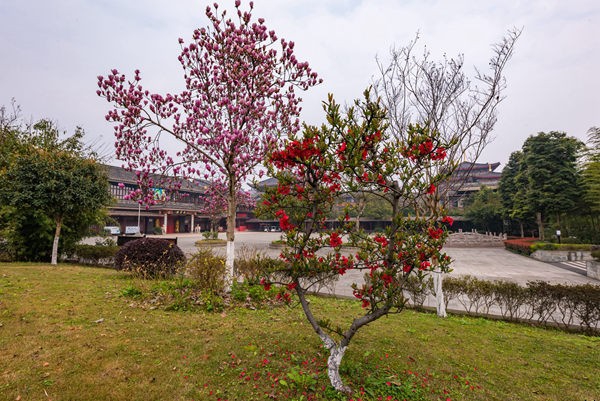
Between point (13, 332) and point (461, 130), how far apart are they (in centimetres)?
907

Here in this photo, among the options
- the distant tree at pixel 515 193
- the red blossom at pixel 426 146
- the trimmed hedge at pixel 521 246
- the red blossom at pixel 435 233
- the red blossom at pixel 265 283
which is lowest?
the trimmed hedge at pixel 521 246

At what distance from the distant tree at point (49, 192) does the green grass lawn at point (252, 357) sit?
620 cm

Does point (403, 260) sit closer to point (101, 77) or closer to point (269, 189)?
point (269, 189)

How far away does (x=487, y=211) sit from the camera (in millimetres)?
31156

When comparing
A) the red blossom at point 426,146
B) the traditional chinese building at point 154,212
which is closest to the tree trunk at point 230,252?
the red blossom at point 426,146

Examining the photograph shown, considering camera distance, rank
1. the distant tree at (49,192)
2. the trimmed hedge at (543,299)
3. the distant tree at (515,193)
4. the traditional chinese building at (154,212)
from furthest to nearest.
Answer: the traditional chinese building at (154,212) → the distant tree at (515,193) → the distant tree at (49,192) → the trimmed hedge at (543,299)

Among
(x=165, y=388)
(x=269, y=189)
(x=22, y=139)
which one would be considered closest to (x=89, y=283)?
(x=165, y=388)

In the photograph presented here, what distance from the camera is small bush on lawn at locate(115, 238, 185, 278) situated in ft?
27.0

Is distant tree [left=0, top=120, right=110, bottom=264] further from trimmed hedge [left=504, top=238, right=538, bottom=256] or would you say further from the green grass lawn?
trimmed hedge [left=504, top=238, right=538, bottom=256]

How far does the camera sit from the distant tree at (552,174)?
19.6m

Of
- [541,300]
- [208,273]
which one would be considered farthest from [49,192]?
[541,300]

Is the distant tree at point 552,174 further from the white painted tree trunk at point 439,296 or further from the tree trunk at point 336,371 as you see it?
the tree trunk at point 336,371

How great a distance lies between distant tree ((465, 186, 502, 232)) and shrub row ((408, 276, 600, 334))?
2743 cm

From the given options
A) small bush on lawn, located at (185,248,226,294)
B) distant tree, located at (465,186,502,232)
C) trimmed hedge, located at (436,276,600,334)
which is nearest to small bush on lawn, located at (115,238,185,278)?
small bush on lawn, located at (185,248,226,294)
